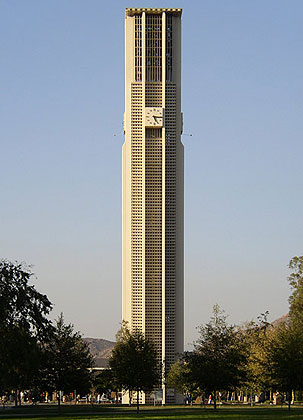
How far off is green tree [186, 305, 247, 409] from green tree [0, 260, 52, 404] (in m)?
21.5

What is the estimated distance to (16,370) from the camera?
46.7 m

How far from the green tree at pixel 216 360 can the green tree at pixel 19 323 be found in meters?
21.5

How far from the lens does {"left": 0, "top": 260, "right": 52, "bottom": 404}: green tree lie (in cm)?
4528

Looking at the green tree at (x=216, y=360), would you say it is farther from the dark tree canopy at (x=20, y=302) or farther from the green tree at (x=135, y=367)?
the dark tree canopy at (x=20, y=302)

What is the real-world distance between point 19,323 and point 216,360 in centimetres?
2540

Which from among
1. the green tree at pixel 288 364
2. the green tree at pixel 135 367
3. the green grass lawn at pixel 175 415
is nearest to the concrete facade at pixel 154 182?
the green tree at pixel 135 367

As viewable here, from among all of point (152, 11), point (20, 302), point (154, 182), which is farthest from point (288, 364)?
point (152, 11)

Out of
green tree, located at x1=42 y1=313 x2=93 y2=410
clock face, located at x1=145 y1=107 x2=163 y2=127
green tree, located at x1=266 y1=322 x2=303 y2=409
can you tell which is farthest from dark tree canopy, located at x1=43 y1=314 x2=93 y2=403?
clock face, located at x1=145 y1=107 x2=163 y2=127

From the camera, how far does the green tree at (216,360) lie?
6862 centimetres

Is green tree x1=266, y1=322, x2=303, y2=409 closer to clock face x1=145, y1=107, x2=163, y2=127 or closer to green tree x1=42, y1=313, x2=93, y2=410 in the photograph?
green tree x1=42, y1=313, x2=93, y2=410

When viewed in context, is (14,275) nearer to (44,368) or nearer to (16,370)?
(16,370)

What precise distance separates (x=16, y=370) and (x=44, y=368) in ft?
60.4

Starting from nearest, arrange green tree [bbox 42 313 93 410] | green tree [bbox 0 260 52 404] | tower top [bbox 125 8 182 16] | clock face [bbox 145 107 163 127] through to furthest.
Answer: green tree [bbox 0 260 52 404] < green tree [bbox 42 313 93 410] < tower top [bbox 125 8 182 16] < clock face [bbox 145 107 163 127]

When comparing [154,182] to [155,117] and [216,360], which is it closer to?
[155,117]
